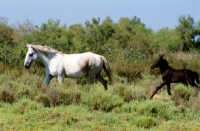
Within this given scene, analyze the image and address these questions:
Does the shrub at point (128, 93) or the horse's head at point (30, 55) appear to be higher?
the horse's head at point (30, 55)

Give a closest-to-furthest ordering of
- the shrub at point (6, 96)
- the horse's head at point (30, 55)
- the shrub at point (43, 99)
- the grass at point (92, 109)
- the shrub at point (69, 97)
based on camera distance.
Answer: the grass at point (92, 109) < the shrub at point (43, 99) < the shrub at point (69, 97) < the shrub at point (6, 96) < the horse's head at point (30, 55)

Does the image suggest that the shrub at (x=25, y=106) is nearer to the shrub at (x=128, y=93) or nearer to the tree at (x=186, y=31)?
the shrub at (x=128, y=93)

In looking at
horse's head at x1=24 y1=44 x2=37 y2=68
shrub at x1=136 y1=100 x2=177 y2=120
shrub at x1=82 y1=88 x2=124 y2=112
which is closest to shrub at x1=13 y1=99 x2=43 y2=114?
shrub at x1=82 y1=88 x2=124 y2=112

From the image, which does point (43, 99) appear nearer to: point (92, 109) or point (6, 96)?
point (6, 96)

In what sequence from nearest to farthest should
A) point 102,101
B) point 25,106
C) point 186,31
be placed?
1. point 25,106
2. point 102,101
3. point 186,31

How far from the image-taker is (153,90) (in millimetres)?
13422

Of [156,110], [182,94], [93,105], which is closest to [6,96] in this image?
[93,105]

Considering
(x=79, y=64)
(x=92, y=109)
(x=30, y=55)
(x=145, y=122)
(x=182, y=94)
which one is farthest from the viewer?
(x=30, y=55)

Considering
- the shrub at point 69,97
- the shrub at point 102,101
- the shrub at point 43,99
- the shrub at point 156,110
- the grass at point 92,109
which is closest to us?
the grass at point 92,109

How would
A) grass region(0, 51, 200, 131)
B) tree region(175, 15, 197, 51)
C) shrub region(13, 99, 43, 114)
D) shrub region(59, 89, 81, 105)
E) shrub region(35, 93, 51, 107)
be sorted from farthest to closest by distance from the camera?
1. tree region(175, 15, 197, 51)
2. shrub region(59, 89, 81, 105)
3. shrub region(35, 93, 51, 107)
4. shrub region(13, 99, 43, 114)
5. grass region(0, 51, 200, 131)

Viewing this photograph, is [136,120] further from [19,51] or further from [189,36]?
[189,36]

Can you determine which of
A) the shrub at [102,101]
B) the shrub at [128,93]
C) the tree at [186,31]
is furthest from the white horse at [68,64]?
the tree at [186,31]

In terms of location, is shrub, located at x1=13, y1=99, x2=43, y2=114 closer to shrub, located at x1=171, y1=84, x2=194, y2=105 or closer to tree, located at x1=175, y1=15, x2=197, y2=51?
shrub, located at x1=171, y1=84, x2=194, y2=105

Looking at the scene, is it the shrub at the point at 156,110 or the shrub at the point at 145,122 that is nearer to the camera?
the shrub at the point at 145,122
